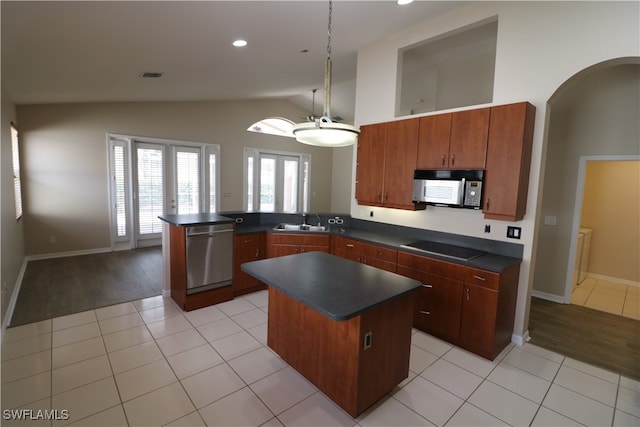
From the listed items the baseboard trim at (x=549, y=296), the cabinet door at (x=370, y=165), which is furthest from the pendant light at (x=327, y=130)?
the baseboard trim at (x=549, y=296)

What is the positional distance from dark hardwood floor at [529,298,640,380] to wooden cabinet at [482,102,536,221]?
54.0 inches

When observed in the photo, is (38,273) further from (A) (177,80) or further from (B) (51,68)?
(A) (177,80)

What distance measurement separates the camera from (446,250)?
3.13m

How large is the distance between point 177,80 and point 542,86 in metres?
4.47

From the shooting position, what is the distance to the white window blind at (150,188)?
6.10 meters

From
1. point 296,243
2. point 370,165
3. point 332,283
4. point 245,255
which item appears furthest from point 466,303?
point 245,255

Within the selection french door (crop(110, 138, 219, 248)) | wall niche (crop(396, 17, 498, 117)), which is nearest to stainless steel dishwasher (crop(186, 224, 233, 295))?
wall niche (crop(396, 17, 498, 117))

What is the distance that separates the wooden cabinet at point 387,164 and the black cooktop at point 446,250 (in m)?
0.45

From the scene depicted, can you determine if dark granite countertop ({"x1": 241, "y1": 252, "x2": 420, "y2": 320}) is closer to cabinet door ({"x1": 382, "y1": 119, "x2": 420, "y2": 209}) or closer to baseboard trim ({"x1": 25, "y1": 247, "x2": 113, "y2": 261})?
cabinet door ({"x1": 382, "y1": 119, "x2": 420, "y2": 209})

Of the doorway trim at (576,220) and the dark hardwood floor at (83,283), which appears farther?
the doorway trim at (576,220)

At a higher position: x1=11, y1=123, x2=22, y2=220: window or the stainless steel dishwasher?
x1=11, y1=123, x2=22, y2=220: window

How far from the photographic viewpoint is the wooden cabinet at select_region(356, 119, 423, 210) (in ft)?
11.4

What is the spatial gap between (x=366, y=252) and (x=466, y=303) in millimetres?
1207

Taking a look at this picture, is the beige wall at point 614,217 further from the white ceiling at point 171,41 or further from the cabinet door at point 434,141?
the white ceiling at point 171,41
